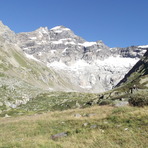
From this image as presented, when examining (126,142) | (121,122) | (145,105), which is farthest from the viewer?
(145,105)

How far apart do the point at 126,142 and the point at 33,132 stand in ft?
29.7

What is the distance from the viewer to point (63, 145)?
11.5 meters

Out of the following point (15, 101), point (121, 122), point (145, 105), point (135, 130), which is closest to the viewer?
point (135, 130)

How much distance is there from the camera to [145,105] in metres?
20.4

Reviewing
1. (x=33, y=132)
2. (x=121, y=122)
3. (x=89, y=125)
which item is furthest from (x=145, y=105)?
(x=33, y=132)

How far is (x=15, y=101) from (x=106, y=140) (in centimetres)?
6150

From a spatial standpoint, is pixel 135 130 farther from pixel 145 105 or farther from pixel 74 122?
pixel 145 105

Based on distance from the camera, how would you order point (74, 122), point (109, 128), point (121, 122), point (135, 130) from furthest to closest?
point (74, 122), point (121, 122), point (109, 128), point (135, 130)

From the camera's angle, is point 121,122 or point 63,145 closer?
point 63,145

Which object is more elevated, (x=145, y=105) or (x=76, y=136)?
(x=145, y=105)

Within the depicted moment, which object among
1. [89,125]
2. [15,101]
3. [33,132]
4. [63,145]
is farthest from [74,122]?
[15,101]

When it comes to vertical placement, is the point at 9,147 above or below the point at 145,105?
below

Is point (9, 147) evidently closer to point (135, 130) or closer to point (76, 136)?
point (76, 136)

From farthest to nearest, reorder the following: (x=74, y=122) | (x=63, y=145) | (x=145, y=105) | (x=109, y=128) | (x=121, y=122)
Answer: (x=145, y=105) < (x=74, y=122) < (x=121, y=122) < (x=109, y=128) < (x=63, y=145)
